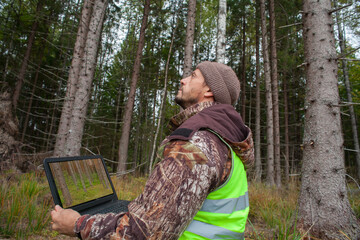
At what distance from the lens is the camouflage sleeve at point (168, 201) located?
941 mm

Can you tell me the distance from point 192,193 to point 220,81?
0.92m

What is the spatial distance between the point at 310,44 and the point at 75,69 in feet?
23.0

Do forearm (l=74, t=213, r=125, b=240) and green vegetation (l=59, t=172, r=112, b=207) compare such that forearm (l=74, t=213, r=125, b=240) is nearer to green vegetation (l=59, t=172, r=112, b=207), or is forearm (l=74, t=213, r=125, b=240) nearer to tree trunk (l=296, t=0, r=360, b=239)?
green vegetation (l=59, t=172, r=112, b=207)

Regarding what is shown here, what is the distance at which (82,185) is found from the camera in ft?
5.44

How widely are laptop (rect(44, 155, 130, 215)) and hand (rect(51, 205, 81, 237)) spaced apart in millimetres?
166

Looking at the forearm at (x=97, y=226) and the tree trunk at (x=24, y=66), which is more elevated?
the tree trunk at (x=24, y=66)

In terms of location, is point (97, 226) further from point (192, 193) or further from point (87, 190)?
point (87, 190)

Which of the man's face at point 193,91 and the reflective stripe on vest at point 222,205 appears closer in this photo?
the reflective stripe on vest at point 222,205

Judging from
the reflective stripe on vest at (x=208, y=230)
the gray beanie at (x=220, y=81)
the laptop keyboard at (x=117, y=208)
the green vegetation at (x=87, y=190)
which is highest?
the gray beanie at (x=220, y=81)

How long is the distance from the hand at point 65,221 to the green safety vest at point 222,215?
1.80ft

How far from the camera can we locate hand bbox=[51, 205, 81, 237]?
1078mm

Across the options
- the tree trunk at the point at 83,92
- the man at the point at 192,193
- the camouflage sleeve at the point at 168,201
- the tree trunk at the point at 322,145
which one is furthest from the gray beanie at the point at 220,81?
the tree trunk at the point at 83,92

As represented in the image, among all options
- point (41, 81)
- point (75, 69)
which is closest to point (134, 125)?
point (41, 81)

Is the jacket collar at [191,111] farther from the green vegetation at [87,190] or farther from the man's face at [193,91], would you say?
the green vegetation at [87,190]
